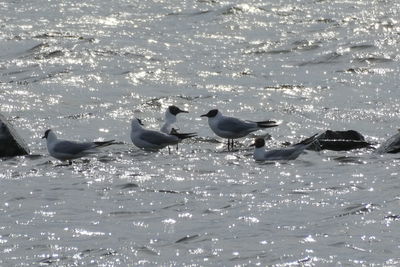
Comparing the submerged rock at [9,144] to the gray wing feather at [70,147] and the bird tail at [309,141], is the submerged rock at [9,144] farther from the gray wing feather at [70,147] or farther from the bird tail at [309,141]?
the bird tail at [309,141]

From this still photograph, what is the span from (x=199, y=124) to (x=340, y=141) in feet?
11.9

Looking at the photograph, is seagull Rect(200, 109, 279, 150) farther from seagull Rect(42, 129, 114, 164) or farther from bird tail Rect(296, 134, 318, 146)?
seagull Rect(42, 129, 114, 164)

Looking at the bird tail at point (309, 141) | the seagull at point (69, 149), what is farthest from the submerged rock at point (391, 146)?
the seagull at point (69, 149)

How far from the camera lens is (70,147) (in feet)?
46.3

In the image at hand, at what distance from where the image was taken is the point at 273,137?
646 inches

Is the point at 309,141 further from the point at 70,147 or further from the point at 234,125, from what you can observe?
the point at 70,147

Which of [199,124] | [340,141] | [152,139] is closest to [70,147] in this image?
[152,139]

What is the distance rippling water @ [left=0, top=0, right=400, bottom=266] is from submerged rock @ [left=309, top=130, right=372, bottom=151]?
1.10 feet

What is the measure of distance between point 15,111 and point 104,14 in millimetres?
11343

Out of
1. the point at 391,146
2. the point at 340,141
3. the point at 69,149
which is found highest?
the point at 69,149

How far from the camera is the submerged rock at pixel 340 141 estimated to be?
1473cm

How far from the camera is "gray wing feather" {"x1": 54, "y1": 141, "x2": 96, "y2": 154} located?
14094 millimetres

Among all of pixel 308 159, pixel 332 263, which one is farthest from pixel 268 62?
pixel 332 263

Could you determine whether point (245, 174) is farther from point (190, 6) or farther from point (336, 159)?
point (190, 6)
